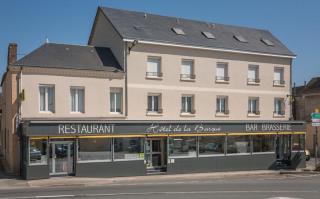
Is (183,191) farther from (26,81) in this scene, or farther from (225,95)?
(225,95)

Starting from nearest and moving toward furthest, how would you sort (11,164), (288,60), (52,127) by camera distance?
(52,127) < (11,164) < (288,60)

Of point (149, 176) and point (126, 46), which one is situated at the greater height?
point (126, 46)

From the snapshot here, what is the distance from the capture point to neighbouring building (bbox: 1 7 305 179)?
26.1 metres

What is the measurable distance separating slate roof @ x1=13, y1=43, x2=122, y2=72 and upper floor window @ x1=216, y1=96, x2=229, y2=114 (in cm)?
783

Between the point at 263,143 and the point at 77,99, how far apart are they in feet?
45.8

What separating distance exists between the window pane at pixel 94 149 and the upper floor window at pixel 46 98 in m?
2.61

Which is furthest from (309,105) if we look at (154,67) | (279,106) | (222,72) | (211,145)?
(154,67)

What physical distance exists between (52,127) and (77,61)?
4.89 metres

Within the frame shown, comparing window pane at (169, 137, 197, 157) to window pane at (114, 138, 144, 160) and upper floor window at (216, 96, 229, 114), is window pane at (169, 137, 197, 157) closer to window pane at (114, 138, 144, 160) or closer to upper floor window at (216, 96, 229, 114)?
window pane at (114, 138, 144, 160)

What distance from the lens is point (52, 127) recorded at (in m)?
25.1

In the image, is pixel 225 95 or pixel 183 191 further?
pixel 225 95

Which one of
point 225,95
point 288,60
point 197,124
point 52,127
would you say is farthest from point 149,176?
point 288,60

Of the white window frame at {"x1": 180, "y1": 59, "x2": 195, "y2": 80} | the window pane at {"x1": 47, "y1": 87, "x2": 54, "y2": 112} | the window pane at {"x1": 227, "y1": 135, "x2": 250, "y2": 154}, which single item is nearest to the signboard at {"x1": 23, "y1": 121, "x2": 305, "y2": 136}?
the window pane at {"x1": 227, "y1": 135, "x2": 250, "y2": 154}

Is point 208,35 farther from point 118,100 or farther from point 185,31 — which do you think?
point 118,100
